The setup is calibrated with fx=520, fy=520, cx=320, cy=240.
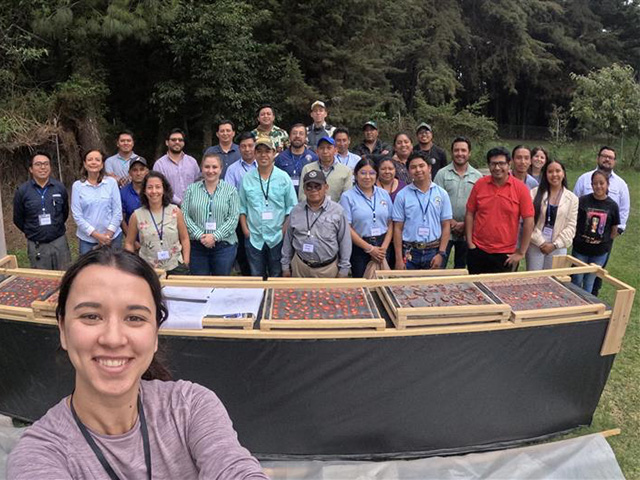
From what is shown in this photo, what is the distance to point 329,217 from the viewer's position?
151 inches

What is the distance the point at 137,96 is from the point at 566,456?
46.5ft

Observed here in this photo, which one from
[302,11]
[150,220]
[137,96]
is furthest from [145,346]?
[137,96]

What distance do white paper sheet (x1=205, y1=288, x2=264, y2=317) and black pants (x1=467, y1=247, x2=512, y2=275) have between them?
213cm

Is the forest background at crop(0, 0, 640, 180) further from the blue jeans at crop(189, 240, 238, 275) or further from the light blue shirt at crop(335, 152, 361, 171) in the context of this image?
the light blue shirt at crop(335, 152, 361, 171)

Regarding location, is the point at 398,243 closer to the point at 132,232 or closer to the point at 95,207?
the point at 132,232

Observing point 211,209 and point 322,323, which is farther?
point 211,209

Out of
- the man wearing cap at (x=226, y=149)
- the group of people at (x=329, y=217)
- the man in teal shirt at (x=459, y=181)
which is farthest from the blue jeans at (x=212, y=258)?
the man in teal shirt at (x=459, y=181)

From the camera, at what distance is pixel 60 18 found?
8820 millimetres

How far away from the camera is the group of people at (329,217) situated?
395cm

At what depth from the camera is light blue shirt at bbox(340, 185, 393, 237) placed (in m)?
4.22

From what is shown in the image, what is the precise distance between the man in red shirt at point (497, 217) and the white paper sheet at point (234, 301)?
2.11 meters

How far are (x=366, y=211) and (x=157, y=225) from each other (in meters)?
1.64

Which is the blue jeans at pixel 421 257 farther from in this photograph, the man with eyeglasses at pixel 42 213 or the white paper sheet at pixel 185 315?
the man with eyeglasses at pixel 42 213

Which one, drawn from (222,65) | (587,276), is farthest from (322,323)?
(222,65)
